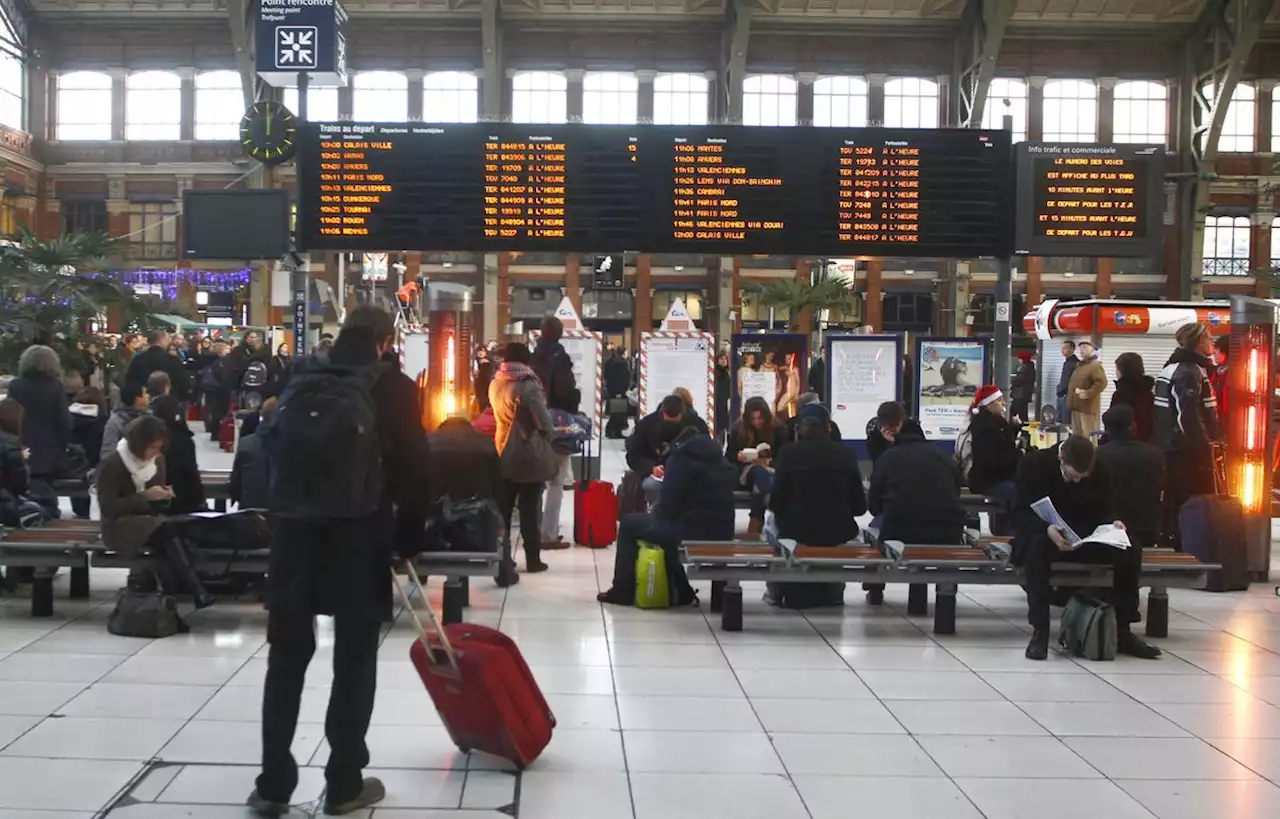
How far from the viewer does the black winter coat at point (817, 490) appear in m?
9.00

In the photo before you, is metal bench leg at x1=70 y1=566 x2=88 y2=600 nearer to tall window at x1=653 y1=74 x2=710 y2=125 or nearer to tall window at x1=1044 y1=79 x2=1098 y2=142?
tall window at x1=653 y1=74 x2=710 y2=125

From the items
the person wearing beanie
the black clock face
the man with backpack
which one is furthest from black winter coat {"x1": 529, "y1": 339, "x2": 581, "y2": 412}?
the man with backpack

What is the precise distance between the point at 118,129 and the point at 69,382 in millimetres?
31070

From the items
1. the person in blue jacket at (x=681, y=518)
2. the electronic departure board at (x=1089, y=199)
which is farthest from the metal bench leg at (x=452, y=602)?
the electronic departure board at (x=1089, y=199)

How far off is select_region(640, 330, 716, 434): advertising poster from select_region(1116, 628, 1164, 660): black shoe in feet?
32.1

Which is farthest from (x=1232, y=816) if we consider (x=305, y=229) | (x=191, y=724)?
(x=305, y=229)

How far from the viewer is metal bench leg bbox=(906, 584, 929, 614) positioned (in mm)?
9047

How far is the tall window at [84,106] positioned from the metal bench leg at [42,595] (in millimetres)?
36600

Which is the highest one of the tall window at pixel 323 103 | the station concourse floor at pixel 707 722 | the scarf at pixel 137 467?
the tall window at pixel 323 103

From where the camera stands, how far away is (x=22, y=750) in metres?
5.38

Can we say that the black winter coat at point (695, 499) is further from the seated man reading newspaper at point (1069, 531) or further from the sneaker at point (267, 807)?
the sneaker at point (267, 807)

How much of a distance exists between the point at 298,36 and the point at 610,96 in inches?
1031

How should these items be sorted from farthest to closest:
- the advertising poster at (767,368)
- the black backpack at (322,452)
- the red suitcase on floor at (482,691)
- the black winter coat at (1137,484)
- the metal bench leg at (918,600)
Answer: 1. the advertising poster at (767,368)
2. the black winter coat at (1137,484)
3. the metal bench leg at (918,600)
4. the red suitcase on floor at (482,691)
5. the black backpack at (322,452)

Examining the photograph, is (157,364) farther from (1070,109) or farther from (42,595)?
(1070,109)
